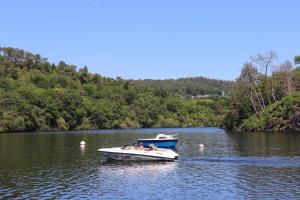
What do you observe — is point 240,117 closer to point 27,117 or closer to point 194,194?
point 27,117

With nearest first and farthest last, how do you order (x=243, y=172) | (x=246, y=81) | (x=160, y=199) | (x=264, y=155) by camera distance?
(x=160, y=199), (x=243, y=172), (x=264, y=155), (x=246, y=81)

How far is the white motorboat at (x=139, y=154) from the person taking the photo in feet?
194

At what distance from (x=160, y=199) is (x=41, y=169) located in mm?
21125

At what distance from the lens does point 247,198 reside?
3591 cm

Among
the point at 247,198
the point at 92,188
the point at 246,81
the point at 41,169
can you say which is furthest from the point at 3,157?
the point at 246,81

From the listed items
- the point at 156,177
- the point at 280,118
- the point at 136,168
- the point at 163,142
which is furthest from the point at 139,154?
the point at 280,118

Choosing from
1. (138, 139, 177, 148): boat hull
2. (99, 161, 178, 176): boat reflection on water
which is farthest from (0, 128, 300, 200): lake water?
(138, 139, 177, 148): boat hull

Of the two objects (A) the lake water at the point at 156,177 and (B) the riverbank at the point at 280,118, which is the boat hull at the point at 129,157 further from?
(B) the riverbank at the point at 280,118

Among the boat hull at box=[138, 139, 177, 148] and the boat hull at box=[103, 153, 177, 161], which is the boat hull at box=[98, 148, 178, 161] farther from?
the boat hull at box=[138, 139, 177, 148]

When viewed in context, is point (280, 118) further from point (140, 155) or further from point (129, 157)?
point (129, 157)

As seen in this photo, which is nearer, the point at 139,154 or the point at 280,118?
the point at 139,154

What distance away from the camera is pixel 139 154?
60.1 metres

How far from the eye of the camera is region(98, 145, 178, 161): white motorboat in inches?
2333

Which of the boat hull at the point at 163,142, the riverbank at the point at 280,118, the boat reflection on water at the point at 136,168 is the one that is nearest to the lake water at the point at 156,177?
the boat reflection on water at the point at 136,168
